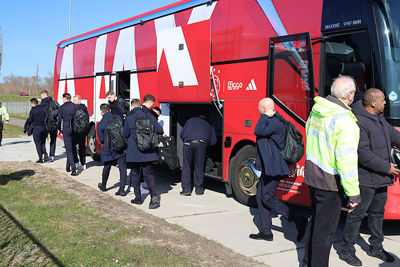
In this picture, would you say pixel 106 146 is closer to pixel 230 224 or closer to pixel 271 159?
pixel 230 224

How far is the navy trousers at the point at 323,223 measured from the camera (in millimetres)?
3803

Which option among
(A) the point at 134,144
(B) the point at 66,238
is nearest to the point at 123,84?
(A) the point at 134,144

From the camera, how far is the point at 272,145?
5.33 metres

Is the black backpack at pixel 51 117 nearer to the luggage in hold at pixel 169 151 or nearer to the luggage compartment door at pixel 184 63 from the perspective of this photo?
the luggage compartment door at pixel 184 63

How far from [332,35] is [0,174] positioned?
25.0 feet

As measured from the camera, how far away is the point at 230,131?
730 centimetres

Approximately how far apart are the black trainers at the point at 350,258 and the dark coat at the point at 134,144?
3304 mm

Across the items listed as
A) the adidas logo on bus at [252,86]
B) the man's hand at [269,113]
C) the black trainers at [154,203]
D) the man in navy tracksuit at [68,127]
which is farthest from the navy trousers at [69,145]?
the man's hand at [269,113]

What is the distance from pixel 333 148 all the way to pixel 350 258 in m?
1.68

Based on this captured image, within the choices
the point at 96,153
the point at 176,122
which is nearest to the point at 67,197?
the point at 176,122

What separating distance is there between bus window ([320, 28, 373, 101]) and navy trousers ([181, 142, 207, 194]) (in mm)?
2882

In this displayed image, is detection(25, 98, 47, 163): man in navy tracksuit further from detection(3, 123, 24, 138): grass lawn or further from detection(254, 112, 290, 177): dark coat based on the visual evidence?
detection(3, 123, 24, 138): grass lawn

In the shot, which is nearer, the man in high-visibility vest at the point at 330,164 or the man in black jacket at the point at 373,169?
the man in high-visibility vest at the point at 330,164

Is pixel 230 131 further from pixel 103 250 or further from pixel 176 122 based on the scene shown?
pixel 103 250
